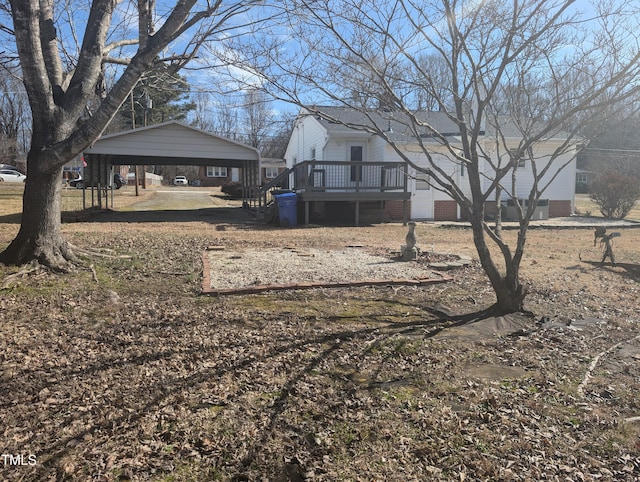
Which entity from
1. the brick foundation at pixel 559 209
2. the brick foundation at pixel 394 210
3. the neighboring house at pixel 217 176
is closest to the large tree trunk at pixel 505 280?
the brick foundation at pixel 394 210

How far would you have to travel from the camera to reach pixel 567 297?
6.00m

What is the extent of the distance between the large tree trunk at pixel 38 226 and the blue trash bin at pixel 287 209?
8968 mm

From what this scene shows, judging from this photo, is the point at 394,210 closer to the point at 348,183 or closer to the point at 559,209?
the point at 348,183

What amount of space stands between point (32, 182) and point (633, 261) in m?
10.3

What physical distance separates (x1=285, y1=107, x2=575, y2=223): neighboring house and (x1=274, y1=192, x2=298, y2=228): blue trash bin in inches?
16.0

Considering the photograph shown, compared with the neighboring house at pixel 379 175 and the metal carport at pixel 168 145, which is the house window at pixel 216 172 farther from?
the metal carport at pixel 168 145

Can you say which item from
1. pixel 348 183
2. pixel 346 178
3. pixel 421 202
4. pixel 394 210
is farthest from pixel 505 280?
pixel 421 202

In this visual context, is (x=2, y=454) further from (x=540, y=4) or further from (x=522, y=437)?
(x=540, y=4)

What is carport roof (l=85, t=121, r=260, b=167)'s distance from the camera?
622 inches

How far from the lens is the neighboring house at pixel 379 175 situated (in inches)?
619

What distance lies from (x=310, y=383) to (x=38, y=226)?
477cm

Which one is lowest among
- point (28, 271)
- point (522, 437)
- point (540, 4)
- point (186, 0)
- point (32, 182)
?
point (522, 437)

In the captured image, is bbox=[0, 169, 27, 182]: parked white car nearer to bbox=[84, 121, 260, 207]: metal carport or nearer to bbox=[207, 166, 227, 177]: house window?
bbox=[207, 166, 227, 177]: house window

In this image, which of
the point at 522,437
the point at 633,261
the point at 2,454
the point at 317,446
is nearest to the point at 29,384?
the point at 2,454
